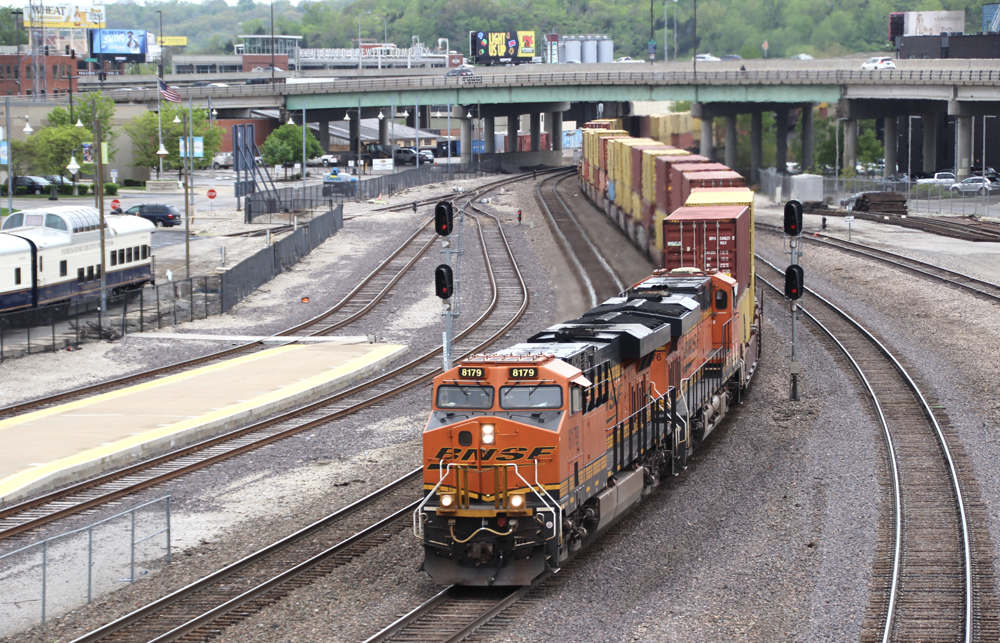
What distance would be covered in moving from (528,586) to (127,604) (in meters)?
6.25

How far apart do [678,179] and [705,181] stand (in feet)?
6.86

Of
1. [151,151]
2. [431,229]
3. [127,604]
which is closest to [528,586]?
[127,604]

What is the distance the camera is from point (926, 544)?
19.8 m

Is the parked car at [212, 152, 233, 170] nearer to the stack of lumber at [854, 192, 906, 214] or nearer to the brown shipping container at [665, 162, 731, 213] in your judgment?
the stack of lumber at [854, 192, 906, 214]

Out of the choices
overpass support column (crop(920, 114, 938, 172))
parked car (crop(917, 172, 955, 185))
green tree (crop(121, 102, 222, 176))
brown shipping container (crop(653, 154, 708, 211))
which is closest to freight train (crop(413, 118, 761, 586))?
brown shipping container (crop(653, 154, 708, 211))

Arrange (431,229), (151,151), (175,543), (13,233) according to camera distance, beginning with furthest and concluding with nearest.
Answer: (151,151) < (431,229) < (13,233) < (175,543)

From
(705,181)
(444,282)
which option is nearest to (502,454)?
(444,282)

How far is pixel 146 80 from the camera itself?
18062cm

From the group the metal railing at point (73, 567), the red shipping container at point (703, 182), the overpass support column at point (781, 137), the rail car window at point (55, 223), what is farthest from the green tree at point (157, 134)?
the metal railing at point (73, 567)

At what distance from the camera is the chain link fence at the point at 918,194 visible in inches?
3253

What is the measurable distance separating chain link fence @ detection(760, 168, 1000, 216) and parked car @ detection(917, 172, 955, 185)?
0.88 m

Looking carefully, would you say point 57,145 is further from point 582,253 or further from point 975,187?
point 975,187

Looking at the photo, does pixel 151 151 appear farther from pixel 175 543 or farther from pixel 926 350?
pixel 175 543

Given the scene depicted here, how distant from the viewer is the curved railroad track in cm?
2259
